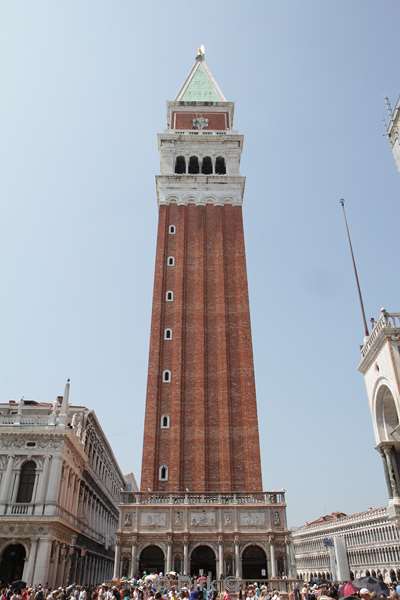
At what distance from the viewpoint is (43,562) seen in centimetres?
3192

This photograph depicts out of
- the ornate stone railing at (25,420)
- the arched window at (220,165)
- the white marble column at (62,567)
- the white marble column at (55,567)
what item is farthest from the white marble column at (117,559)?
the arched window at (220,165)

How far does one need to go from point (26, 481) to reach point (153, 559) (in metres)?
10.7

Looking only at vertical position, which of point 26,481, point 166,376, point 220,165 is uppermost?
point 220,165

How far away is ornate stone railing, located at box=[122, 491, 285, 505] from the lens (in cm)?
3653

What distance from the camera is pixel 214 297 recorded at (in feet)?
164

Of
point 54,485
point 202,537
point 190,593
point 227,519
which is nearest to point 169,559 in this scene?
point 202,537

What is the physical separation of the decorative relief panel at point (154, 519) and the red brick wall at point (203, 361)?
11.9 feet

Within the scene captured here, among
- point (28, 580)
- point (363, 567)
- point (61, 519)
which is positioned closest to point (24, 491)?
point (61, 519)

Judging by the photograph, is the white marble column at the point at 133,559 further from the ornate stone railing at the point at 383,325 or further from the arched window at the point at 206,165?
the arched window at the point at 206,165

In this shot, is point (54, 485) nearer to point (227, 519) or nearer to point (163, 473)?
point (163, 473)

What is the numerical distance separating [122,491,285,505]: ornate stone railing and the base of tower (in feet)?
0.25

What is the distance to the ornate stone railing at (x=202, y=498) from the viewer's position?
3653 cm

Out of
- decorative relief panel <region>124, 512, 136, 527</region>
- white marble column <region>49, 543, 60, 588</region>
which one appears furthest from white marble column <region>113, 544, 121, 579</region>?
white marble column <region>49, 543, 60, 588</region>

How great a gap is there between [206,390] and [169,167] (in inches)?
1101
